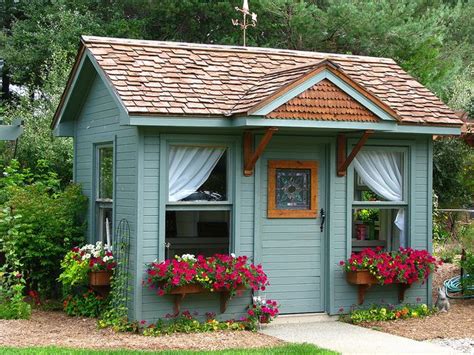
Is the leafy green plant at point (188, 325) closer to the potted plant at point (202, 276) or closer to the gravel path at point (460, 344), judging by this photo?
the potted plant at point (202, 276)

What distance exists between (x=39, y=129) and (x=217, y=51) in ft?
26.2

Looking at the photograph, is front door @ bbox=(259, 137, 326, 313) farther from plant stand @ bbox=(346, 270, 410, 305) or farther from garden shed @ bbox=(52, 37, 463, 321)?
plant stand @ bbox=(346, 270, 410, 305)

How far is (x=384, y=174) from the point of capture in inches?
413

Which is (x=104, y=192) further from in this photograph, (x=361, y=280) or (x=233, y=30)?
(x=233, y=30)

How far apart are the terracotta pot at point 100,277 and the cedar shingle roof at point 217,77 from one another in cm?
218

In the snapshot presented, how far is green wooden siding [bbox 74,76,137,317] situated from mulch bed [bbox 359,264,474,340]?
3.17 m

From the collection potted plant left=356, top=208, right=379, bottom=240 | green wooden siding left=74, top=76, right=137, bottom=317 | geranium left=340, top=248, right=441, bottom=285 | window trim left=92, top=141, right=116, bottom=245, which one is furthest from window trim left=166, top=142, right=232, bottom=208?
potted plant left=356, top=208, right=379, bottom=240

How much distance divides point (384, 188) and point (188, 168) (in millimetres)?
2786

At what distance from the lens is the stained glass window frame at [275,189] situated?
9789 mm

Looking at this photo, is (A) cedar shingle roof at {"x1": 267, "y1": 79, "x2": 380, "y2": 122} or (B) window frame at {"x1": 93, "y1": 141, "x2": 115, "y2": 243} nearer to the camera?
(A) cedar shingle roof at {"x1": 267, "y1": 79, "x2": 380, "y2": 122}

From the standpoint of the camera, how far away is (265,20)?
23688mm

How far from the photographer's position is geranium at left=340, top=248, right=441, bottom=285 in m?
9.83

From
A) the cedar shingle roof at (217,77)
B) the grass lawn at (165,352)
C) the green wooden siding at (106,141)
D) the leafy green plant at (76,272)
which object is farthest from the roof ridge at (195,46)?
→ the grass lawn at (165,352)

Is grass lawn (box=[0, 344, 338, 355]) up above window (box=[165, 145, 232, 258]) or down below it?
below
